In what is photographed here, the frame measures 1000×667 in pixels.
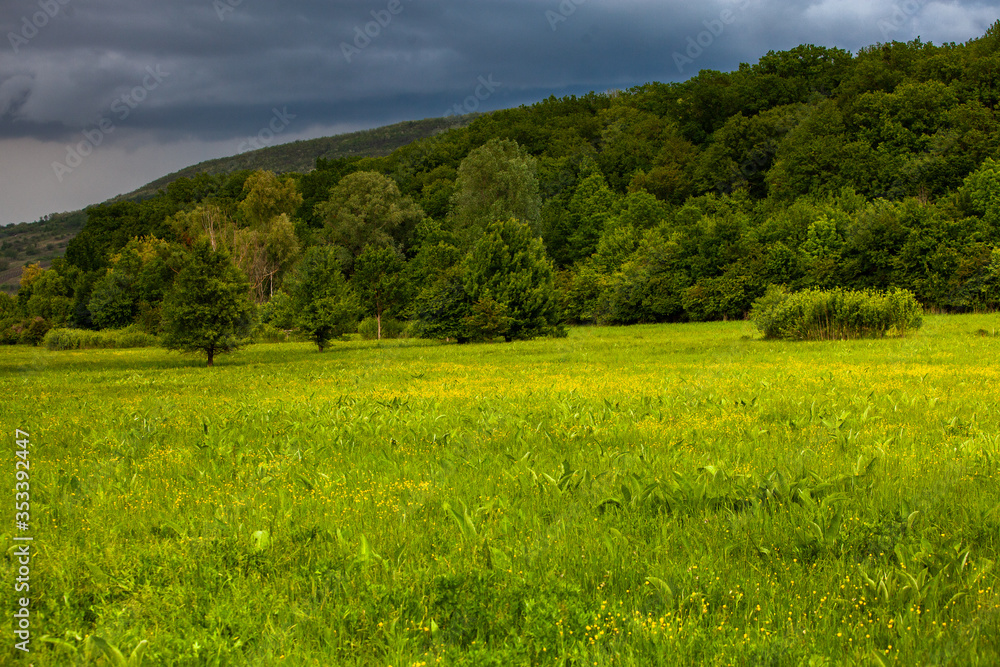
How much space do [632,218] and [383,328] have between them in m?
43.0

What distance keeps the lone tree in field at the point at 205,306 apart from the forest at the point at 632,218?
0.79 metres

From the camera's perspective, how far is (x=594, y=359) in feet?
85.8

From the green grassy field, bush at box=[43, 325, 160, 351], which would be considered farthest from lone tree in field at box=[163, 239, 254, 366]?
bush at box=[43, 325, 160, 351]

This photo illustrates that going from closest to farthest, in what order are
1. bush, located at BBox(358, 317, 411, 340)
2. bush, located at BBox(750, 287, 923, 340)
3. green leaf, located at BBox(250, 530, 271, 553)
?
green leaf, located at BBox(250, 530, 271, 553)
bush, located at BBox(750, 287, 923, 340)
bush, located at BBox(358, 317, 411, 340)

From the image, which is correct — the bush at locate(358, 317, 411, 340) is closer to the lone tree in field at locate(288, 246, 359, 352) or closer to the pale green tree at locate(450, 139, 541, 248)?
the pale green tree at locate(450, 139, 541, 248)

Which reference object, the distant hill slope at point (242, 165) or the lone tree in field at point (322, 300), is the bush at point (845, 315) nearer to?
the lone tree in field at point (322, 300)

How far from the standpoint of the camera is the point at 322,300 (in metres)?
43.3

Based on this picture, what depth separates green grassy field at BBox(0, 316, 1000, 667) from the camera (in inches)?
157

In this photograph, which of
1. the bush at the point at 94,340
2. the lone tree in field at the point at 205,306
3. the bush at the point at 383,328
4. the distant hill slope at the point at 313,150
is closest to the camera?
the lone tree in field at the point at 205,306

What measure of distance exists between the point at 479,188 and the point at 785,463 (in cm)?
7596

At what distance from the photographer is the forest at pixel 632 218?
189 feet

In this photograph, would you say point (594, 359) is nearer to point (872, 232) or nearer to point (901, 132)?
point (872, 232)

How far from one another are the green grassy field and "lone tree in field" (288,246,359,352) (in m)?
31.8

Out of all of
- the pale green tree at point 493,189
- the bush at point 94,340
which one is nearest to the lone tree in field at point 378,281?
the pale green tree at point 493,189
